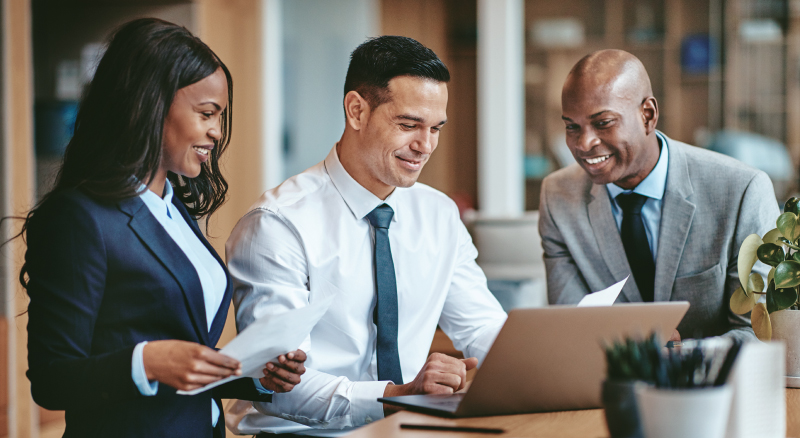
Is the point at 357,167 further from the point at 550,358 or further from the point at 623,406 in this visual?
the point at 623,406

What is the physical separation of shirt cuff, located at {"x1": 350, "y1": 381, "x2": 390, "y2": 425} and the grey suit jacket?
2.35 feet

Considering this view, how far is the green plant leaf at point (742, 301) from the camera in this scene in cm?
135

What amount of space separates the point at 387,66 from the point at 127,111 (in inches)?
24.9

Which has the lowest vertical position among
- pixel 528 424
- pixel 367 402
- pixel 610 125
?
pixel 367 402

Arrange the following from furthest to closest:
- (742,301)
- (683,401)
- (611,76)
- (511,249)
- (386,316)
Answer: (511,249), (611,76), (386,316), (742,301), (683,401)

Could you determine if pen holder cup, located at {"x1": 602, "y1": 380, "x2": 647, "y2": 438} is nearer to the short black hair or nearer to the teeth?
the short black hair

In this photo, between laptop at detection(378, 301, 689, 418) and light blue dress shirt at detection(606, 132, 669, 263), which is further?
light blue dress shirt at detection(606, 132, 669, 263)

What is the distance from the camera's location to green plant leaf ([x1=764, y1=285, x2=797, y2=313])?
1.27 meters

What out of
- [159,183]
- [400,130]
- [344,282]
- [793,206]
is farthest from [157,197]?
[793,206]

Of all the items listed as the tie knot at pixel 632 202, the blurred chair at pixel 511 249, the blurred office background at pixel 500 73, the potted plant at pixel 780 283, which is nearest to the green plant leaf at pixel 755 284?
the potted plant at pixel 780 283

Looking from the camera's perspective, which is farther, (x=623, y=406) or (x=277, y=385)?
(x=277, y=385)

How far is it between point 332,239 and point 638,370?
945mm

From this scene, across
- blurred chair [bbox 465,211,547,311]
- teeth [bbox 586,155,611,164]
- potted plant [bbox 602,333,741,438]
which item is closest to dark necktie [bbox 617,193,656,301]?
teeth [bbox 586,155,611,164]

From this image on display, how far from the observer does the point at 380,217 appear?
164 cm
